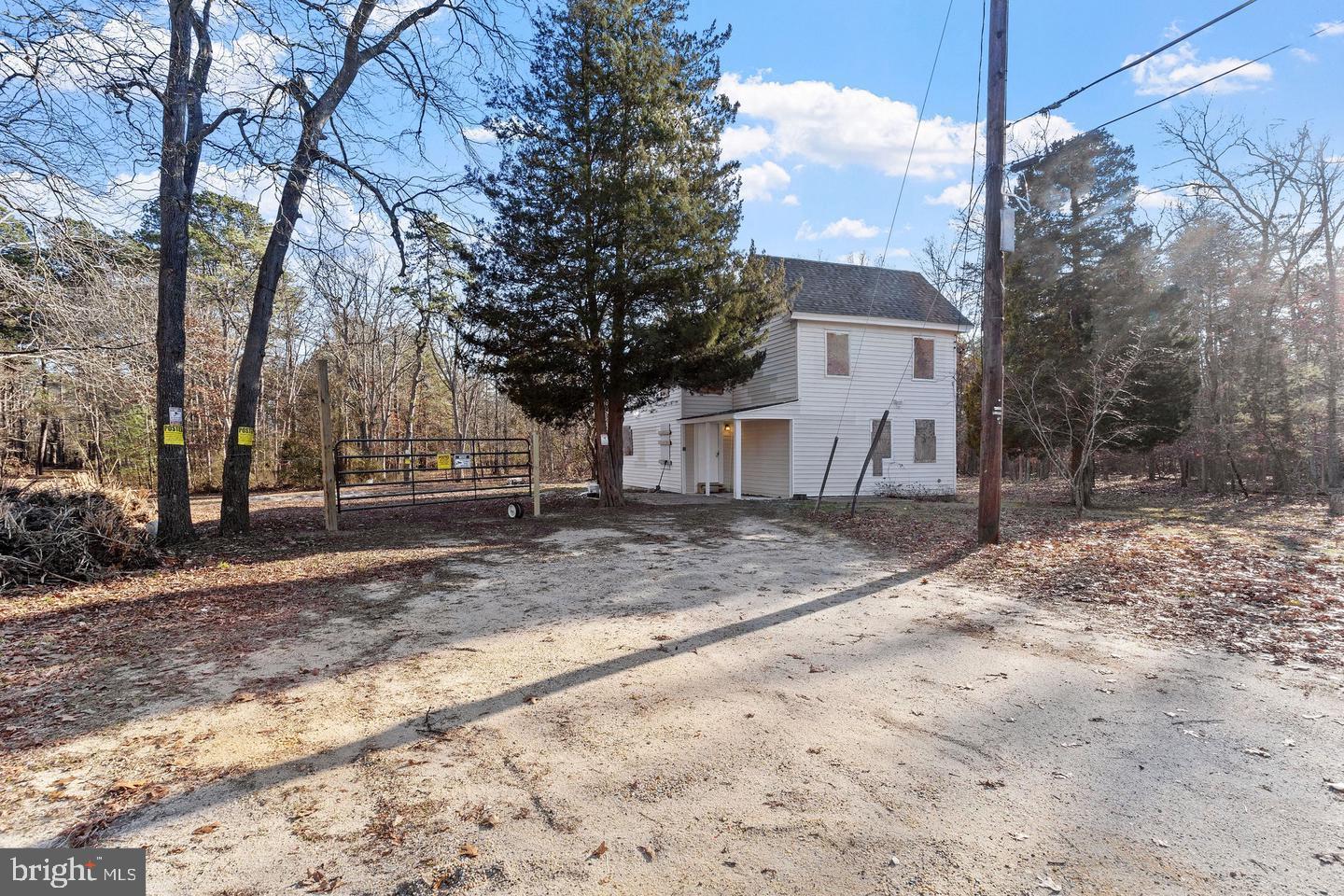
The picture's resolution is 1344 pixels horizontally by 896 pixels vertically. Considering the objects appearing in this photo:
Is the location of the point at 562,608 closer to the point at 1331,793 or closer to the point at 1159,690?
the point at 1159,690

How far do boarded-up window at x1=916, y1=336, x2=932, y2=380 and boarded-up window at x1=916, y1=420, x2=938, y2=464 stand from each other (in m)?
1.27

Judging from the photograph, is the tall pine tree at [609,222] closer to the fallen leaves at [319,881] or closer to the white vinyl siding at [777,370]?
the white vinyl siding at [777,370]

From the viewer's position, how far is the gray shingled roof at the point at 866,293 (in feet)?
55.4

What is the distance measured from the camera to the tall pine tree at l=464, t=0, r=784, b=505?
40.0ft

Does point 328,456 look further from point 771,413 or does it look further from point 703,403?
point 703,403

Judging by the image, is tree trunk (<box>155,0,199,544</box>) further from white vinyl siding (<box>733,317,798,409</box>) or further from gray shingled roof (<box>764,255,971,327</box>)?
gray shingled roof (<box>764,255,971,327</box>)

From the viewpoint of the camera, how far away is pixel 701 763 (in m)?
2.96

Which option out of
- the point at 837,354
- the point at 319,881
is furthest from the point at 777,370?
the point at 319,881

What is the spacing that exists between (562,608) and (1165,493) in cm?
2121

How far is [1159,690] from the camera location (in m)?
3.86

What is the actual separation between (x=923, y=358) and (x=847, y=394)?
265cm

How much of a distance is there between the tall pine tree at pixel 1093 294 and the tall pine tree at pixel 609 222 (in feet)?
27.7

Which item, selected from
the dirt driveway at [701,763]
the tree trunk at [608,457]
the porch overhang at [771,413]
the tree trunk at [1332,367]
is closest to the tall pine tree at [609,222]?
the tree trunk at [608,457]

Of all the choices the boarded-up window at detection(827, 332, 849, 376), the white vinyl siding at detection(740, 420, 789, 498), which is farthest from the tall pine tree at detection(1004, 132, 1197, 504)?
the white vinyl siding at detection(740, 420, 789, 498)
